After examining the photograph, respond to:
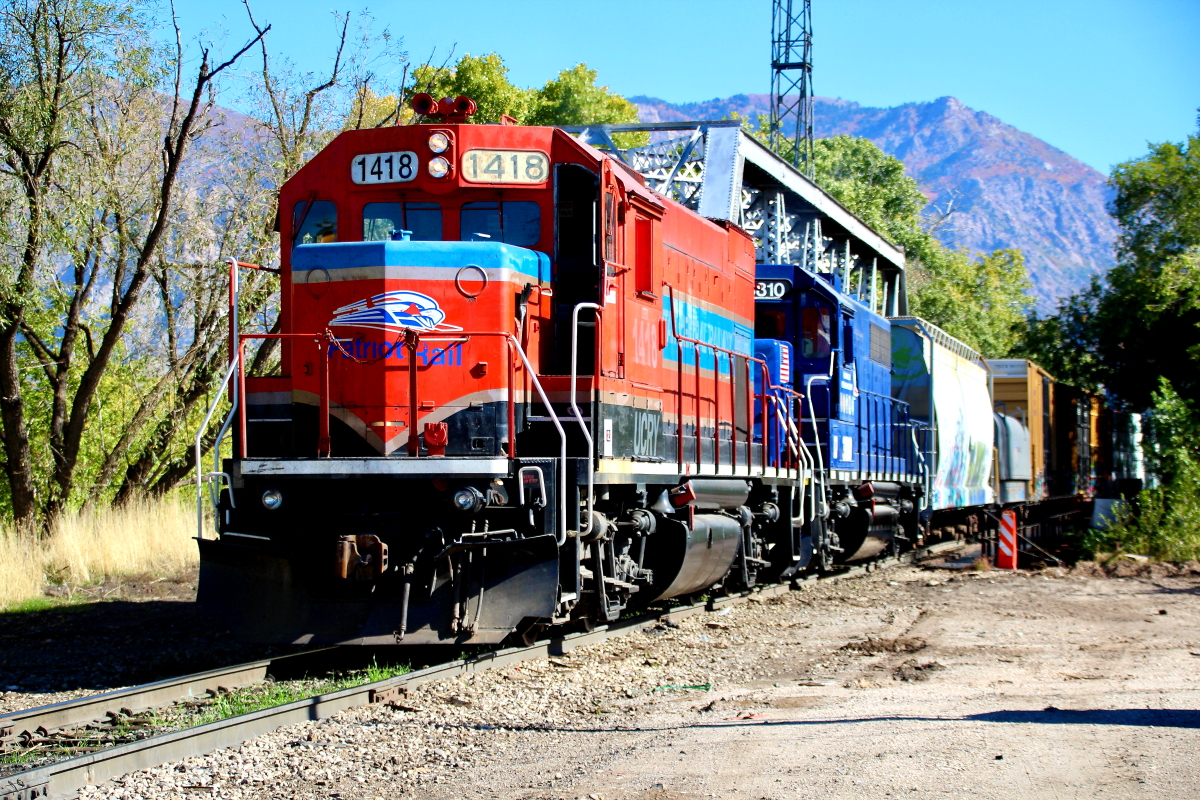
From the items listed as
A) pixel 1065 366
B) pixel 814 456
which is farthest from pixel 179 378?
pixel 1065 366

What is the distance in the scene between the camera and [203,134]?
16.3 metres

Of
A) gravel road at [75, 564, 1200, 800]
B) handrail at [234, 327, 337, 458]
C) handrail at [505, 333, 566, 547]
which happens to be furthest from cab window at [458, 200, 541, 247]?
gravel road at [75, 564, 1200, 800]

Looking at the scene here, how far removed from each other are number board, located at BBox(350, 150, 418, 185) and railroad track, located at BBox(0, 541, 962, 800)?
3.11 metres

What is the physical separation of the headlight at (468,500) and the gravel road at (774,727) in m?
1.07

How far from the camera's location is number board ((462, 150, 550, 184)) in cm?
756

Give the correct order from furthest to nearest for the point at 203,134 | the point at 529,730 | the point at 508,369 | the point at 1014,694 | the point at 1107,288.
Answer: the point at 1107,288
the point at 203,134
the point at 508,369
the point at 1014,694
the point at 529,730

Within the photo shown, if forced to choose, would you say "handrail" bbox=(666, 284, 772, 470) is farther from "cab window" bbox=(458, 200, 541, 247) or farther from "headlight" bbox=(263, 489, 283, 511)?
"headlight" bbox=(263, 489, 283, 511)

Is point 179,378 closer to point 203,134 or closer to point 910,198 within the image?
point 203,134

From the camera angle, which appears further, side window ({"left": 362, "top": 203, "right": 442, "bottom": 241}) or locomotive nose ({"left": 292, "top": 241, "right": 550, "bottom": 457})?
side window ({"left": 362, "top": 203, "right": 442, "bottom": 241})

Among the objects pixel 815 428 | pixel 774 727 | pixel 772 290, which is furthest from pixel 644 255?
pixel 772 290

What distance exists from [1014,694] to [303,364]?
15.7ft

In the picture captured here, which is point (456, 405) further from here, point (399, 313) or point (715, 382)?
point (715, 382)

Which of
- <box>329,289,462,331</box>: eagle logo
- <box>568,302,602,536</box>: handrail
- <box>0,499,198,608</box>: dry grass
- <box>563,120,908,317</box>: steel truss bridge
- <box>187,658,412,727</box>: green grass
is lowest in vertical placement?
<box>187,658,412,727</box>: green grass

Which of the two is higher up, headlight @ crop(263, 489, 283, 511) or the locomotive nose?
the locomotive nose
